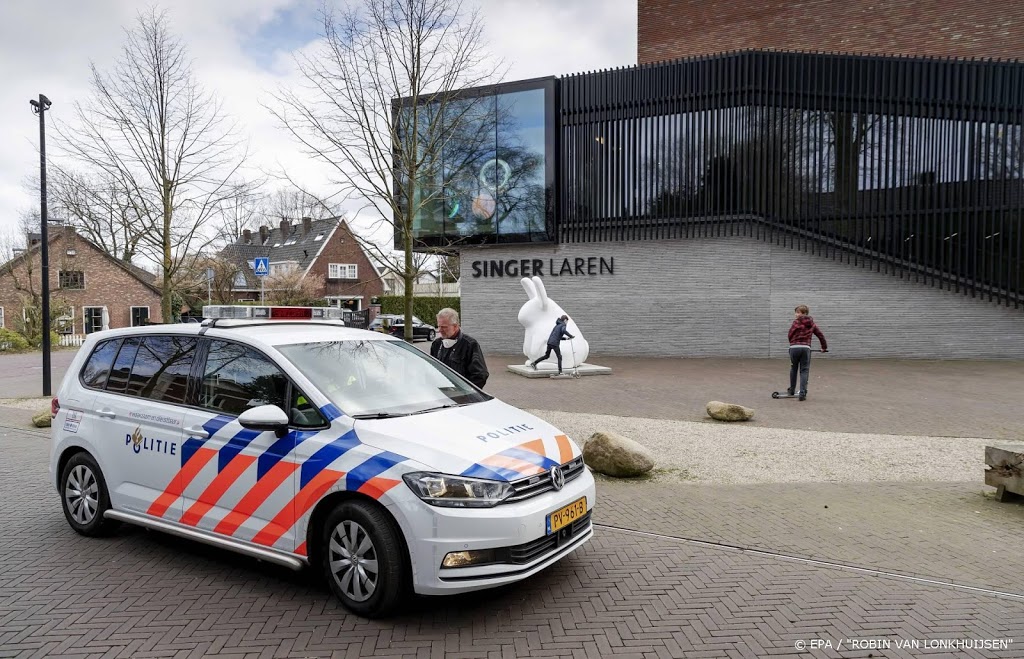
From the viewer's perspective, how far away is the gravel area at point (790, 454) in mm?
6801

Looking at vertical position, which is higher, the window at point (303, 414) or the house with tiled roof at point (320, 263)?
the house with tiled roof at point (320, 263)

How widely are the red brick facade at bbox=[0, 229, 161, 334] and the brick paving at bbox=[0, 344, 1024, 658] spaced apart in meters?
36.5

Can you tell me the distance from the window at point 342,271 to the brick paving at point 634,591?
39.9m

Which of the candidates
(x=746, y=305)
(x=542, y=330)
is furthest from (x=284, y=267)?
(x=746, y=305)

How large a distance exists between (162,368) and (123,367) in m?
0.51

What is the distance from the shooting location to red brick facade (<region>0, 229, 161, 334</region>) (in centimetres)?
3569

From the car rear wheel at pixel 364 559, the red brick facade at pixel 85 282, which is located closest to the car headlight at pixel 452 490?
the car rear wheel at pixel 364 559

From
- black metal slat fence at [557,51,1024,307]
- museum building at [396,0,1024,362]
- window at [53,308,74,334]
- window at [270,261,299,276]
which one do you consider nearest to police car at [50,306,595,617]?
museum building at [396,0,1024,362]

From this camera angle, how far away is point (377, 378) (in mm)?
4352

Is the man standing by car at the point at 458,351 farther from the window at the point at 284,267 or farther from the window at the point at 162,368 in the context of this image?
the window at the point at 284,267

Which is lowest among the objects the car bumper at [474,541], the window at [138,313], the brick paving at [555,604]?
the brick paving at [555,604]

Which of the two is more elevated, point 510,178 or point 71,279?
point 510,178

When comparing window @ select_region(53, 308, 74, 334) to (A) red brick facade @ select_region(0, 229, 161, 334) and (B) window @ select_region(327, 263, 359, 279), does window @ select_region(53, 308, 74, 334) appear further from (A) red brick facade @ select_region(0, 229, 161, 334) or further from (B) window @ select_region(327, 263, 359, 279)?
(B) window @ select_region(327, 263, 359, 279)

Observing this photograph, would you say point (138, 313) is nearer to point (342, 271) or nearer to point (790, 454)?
point (342, 271)
